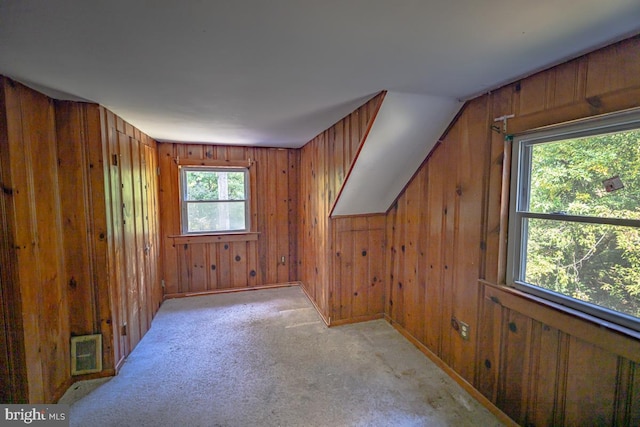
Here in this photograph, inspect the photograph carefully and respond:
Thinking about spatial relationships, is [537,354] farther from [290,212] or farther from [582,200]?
[290,212]

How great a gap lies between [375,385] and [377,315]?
113 centimetres

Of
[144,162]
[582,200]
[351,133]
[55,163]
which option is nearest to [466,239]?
[582,200]

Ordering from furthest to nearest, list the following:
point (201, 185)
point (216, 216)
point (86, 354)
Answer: point (216, 216)
point (201, 185)
point (86, 354)

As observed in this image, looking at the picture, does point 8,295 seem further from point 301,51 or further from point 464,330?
point 464,330

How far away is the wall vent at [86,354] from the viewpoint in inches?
83.5

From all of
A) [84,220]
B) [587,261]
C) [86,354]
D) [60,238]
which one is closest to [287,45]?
[587,261]

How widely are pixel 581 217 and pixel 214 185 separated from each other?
3.90 meters

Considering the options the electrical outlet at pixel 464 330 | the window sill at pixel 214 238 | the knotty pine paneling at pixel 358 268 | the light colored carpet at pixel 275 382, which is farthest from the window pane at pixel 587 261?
the window sill at pixel 214 238

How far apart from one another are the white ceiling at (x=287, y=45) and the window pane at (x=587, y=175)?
1.48 ft

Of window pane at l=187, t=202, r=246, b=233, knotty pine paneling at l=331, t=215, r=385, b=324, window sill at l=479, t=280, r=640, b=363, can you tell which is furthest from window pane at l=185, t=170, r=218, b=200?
window sill at l=479, t=280, r=640, b=363

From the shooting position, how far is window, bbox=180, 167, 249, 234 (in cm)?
387

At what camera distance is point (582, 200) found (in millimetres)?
1405

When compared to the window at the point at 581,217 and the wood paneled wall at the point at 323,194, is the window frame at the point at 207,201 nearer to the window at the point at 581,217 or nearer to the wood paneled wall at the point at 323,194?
the wood paneled wall at the point at 323,194

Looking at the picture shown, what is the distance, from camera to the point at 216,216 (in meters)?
4.03
